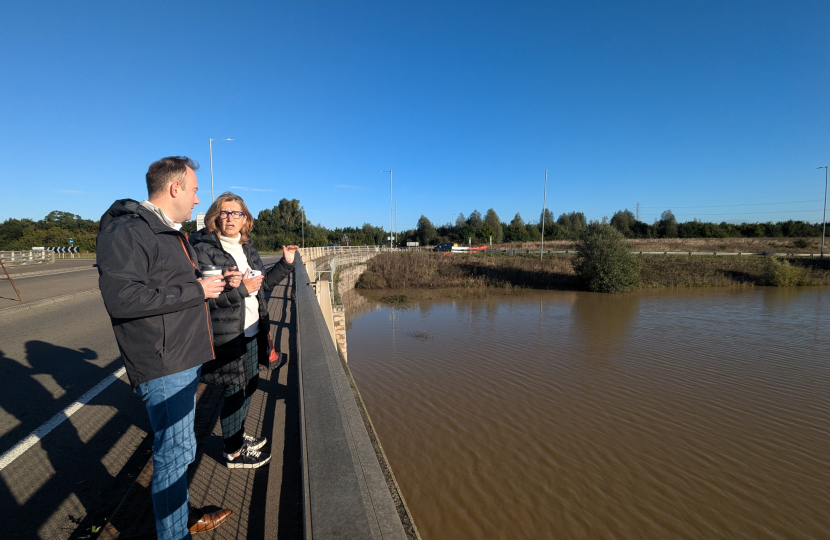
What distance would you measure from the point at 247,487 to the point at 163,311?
1408 mm

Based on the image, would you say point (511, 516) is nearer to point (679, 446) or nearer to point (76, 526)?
point (679, 446)

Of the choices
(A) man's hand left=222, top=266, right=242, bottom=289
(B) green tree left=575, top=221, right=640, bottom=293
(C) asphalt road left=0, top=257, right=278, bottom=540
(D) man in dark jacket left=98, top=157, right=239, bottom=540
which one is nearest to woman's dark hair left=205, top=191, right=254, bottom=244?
(A) man's hand left=222, top=266, right=242, bottom=289

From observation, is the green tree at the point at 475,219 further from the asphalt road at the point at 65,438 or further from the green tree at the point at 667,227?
the asphalt road at the point at 65,438

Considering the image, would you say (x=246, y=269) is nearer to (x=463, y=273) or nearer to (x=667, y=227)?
(x=463, y=273)

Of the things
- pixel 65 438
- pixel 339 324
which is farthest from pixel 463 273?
pixel 65 438

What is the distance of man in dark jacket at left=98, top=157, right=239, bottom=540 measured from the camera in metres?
1.67

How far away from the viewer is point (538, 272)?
30.2m

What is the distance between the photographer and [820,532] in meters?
5.12

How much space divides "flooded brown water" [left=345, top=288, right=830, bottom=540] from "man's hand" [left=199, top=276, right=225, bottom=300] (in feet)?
14.9

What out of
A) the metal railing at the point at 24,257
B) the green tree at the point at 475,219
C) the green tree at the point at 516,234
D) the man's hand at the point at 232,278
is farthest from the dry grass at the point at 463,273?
the green tree at the point at 475,219

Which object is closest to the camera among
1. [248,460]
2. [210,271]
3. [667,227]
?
[210,271]

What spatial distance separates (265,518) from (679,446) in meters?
7.48

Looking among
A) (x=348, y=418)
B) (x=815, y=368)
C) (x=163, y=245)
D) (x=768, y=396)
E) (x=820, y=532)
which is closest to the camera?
(x=163, y=245)

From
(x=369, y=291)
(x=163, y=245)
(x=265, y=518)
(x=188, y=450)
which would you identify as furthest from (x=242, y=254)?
(x=369, y=291)
